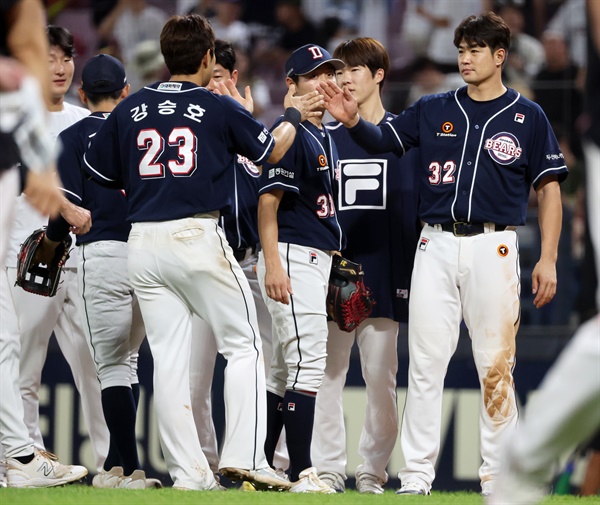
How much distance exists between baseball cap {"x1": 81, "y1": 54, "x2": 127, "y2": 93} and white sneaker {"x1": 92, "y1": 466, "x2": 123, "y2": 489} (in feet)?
6.69

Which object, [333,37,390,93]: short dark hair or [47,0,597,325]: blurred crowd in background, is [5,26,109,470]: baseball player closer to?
[333,37,390,93]: short dark hair

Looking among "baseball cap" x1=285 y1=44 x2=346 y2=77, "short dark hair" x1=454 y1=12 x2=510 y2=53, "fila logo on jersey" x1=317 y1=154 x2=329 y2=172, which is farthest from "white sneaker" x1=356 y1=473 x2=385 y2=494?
"short dark hair" x1=454 y1=12 x2=510 y2=53

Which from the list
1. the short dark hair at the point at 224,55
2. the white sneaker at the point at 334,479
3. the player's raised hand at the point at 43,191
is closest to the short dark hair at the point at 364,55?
the short dark hair at the point at 224,55

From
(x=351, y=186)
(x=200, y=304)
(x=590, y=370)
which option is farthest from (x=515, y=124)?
(x=590, y=370)

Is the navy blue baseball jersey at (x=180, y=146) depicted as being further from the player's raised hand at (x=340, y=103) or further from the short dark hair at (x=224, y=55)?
the short dark hair at (x=224, y=55)

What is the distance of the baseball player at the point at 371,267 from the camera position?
598cm

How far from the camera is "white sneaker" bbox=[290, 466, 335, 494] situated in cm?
514

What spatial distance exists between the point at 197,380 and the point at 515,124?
7.54ft

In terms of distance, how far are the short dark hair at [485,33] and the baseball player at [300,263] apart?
673 millimetres

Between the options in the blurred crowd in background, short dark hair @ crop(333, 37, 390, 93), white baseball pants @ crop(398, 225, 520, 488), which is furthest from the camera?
the blurred crowd in background

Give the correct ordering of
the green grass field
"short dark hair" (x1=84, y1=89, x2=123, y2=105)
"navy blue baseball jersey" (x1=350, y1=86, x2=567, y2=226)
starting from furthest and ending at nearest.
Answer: "short dark hair" (x1=84, y1=89, x2=123, y2=105)
"navy blue baseball jersey" (x1=350, y1=86, x2=567, y2=226)
the green grass field

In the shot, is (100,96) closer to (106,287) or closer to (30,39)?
(106,287)

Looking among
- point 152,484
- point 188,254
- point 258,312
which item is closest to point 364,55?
point 258,312

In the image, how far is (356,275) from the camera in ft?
18.7
